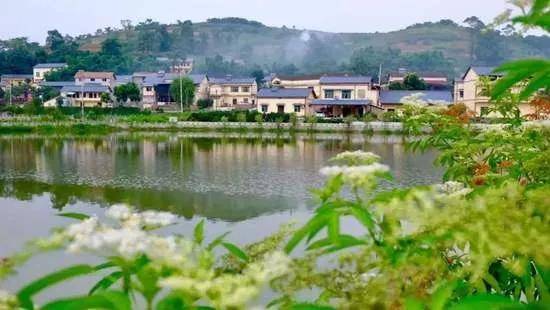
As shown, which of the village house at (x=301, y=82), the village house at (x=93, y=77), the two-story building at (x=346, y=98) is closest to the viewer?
the two-story building at (x=346, y=98)

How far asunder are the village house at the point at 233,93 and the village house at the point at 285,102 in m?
7.94

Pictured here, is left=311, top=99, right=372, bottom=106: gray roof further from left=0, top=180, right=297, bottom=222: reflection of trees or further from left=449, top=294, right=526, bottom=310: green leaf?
left=449, top=294, right=526, bottom=310: green leaf

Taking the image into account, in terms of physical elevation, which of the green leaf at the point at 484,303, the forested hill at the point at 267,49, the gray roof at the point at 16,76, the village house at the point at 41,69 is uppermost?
the forested hill at the point at 267,49

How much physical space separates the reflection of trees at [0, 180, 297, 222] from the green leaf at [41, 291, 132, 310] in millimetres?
10701

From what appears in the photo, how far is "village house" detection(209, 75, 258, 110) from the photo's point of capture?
179ft

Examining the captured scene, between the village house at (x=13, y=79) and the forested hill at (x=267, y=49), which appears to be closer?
the village house at (x=13, y=79)

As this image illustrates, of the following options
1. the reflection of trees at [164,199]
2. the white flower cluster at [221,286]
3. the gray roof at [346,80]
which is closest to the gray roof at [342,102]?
the gray roof at [346,80]

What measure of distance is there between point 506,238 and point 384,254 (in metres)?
0.24

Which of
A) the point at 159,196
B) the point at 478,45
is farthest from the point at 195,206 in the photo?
the point at 478,45

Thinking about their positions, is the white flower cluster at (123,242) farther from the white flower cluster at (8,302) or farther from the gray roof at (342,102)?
the gray roof at (342,102)

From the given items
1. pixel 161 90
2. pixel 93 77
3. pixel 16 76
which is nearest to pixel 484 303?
pixel 161 90

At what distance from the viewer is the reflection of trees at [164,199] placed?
1242 centimetres

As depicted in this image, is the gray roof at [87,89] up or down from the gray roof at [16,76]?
down

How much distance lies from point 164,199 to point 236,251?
12768mm
